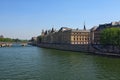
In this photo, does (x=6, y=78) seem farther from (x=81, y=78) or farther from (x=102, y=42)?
(x=102, y=42)

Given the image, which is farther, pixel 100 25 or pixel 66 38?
pixel 66 38

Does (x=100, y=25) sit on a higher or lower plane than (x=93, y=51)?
higher

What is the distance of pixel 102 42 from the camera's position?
75500 mm

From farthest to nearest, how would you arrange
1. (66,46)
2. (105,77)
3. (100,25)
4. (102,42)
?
(100,25)
(66,46)
(102,42)
(105,77)

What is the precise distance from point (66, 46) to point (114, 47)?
3568 cm

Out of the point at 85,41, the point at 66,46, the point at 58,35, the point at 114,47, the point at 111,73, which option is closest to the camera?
the point at 111,73

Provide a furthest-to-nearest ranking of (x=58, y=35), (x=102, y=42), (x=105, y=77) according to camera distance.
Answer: (x=58, y=35)
(x=102, y=42)
(x=105, y=77)

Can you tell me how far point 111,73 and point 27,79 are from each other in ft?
37.0

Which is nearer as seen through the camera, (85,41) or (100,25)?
(100,25)

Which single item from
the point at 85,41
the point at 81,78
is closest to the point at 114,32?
the point at 81,78

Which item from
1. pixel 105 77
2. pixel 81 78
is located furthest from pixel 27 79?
pixel 105 77

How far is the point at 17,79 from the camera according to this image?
98.4 feet

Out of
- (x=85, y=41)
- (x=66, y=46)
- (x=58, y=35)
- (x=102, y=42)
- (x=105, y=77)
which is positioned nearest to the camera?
(x=105, y=77)

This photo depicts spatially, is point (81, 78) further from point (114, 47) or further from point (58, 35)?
point (58, 35)
